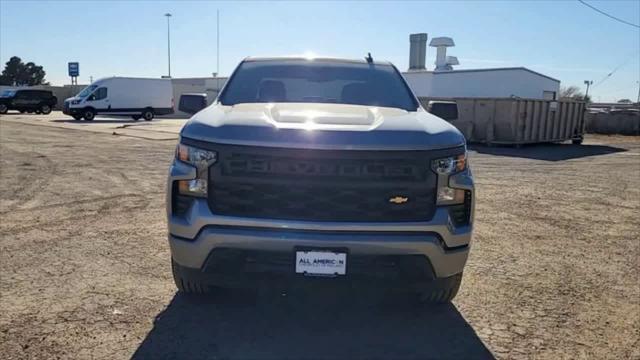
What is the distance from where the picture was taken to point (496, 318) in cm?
395

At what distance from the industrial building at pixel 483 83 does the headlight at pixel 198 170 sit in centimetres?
3061

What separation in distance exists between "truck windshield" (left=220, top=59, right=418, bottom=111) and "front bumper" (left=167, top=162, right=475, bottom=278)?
140cm

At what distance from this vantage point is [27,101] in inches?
1650

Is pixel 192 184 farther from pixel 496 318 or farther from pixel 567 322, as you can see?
pixel 567 322

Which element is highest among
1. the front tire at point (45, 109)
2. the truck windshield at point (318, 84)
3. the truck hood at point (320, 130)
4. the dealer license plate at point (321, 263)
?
the truck windshield at point (318, 84)

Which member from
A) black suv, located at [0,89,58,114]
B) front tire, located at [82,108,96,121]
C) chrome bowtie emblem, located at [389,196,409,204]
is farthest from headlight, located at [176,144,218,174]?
black suv, located at [0,89,58,114]

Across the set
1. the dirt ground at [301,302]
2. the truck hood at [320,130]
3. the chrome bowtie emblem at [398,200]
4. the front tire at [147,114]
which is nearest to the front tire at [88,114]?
the front tire at [147,114]

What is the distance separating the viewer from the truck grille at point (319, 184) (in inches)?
125

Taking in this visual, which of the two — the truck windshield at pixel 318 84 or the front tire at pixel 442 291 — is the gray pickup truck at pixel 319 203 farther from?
the truck windshield at pixel 318 84

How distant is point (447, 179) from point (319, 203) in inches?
32.1

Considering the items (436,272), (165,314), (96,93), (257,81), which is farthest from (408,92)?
(96,93)

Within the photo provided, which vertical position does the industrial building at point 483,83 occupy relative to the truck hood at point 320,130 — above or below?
above

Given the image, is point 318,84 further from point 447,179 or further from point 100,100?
point 100,100

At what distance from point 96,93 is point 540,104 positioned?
26.7 meters
